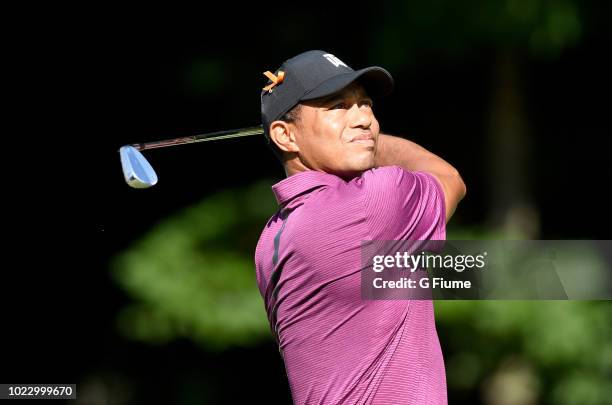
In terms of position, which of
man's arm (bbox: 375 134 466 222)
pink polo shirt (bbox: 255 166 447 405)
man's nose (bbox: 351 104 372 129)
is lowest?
pink polo shirt (bbox: 255 166 447 405)

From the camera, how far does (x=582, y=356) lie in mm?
6773

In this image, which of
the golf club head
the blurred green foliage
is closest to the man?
the golf club head

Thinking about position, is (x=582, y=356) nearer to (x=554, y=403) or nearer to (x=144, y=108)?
(x=554, y=403)

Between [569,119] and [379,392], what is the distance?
5.06 m

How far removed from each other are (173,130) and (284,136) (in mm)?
4491

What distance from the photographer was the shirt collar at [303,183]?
9.39 feet

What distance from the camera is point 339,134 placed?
9.52 ft

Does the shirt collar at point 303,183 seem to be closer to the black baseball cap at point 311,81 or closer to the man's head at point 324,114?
the man's head at point 324,114

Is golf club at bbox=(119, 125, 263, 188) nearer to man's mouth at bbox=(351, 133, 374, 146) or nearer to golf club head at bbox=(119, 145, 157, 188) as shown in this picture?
golf club head at bbox=(119, 145, 157, 188)

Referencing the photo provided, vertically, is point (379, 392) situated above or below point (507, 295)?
above

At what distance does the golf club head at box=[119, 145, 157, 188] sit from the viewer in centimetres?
318

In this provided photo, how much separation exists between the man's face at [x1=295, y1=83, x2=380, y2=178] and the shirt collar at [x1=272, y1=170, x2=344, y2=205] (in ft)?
0.14

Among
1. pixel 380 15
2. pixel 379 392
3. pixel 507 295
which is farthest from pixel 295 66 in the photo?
pixel 380 15

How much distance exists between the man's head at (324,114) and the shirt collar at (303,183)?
5 centimetres
